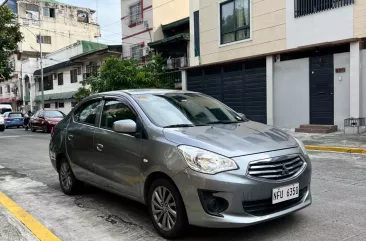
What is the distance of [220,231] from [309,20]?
12249 millimetres

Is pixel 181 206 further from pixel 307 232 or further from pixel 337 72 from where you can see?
pixel 337 72

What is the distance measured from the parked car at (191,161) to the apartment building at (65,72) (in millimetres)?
24525

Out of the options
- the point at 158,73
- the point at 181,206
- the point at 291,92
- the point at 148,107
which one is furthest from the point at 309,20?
the point at 181,206

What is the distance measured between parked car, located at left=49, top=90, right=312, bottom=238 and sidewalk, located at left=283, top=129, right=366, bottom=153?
6.40 metres

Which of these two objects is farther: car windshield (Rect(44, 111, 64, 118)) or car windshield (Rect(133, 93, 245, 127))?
car windshield (Rect(44, 111, 64, 118))

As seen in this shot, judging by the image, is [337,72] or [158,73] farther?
[158,73]

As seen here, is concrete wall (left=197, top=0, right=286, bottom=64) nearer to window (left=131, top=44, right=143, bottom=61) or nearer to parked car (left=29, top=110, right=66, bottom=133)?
window (left=131, top=44, right=143, bottom=61)

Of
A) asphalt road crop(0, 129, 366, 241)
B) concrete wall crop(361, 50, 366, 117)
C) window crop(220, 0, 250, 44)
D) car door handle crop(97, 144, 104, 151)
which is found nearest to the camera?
asphalt road crop(0, 129, 366, 241)

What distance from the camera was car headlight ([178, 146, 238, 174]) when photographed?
11.2ft

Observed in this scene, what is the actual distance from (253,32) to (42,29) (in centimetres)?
4190

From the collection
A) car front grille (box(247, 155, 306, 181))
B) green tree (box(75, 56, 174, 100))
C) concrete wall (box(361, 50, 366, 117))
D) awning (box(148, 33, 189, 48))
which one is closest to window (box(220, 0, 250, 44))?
awning (box(148, 33, 189, 48))

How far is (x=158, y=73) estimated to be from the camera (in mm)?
21969

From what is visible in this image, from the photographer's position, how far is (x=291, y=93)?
1504 cm

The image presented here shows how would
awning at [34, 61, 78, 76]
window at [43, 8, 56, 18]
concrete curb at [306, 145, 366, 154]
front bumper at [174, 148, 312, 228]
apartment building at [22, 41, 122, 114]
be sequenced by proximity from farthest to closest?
window at [43, 8, 56, 18] → awning at [34, 61, 78, 76] → apartment building at [22, 41, 122, 114] → concrete curb at [306, 145, 366, 154] → front bumper at [174, 148, 312, 228]
